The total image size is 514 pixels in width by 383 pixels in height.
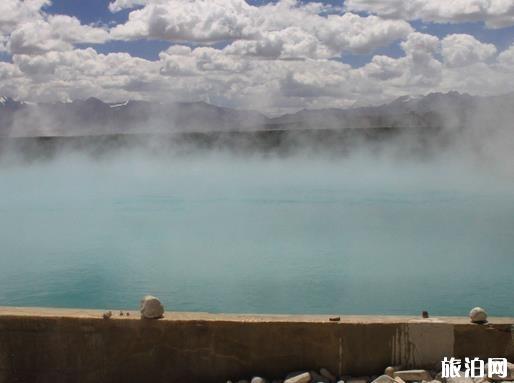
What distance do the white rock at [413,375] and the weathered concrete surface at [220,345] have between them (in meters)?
0.25

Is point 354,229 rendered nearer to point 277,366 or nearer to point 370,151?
point 277,366

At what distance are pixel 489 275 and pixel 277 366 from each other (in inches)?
200

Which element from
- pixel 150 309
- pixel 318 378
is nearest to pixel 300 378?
pixel 318 378

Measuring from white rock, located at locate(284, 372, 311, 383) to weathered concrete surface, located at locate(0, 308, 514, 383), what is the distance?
23 cm

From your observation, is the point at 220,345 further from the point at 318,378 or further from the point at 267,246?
the point at 267,246

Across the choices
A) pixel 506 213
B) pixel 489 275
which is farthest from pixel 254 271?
pixel 506 213

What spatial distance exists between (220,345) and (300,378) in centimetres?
67

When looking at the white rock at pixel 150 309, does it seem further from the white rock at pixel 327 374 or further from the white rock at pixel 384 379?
the white rock at pixel 384 379

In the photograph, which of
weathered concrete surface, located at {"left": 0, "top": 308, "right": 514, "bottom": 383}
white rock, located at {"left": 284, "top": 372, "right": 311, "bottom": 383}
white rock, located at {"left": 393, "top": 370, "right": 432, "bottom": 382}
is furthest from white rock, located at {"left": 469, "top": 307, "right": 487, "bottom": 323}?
white rock, located at {"left": 284, "top": 372, "right": 311, "bottom": 383}

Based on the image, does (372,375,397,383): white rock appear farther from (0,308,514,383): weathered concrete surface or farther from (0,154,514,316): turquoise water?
(0,154,514,316): turquoise water

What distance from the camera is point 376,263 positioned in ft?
33.9

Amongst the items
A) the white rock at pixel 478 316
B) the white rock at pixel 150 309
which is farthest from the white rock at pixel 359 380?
the white rock at pixel 150 309

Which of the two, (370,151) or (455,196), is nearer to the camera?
(455,196)

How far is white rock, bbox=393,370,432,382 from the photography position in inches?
197
